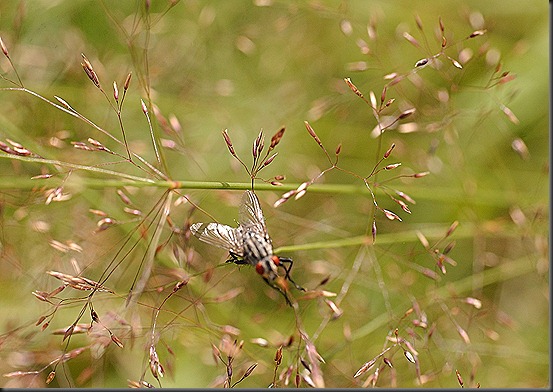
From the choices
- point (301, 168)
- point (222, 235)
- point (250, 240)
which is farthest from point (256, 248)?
point (301, 168)

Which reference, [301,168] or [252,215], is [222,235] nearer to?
[252,215]

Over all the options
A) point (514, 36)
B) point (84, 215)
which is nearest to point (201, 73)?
point (84, 215)

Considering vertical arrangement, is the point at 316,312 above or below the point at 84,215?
below

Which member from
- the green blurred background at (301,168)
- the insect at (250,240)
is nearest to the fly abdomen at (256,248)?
the insect at (250,240)

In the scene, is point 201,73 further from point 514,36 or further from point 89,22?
point 514,36

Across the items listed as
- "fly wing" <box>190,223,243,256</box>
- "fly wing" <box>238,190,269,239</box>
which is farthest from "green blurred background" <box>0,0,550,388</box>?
"fly wing" <box>238,190,269,239</box>

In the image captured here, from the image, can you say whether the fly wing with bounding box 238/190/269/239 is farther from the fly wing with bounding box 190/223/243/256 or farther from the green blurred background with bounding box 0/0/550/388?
the green blurred background with bounding box 0/0/550/388
